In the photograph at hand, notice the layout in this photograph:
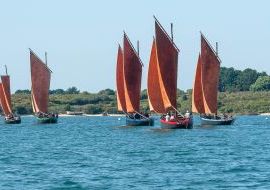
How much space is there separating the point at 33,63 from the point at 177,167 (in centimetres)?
9544

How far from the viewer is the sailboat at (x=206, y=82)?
13438cm

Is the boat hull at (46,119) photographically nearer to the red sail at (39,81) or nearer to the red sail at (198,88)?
the red sail at (39,81)

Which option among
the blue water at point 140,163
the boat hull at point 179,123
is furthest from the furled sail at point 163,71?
the blue water at point 140,163

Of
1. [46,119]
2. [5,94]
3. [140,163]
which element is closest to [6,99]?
[5,94]

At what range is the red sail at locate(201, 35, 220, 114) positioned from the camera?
440 ft

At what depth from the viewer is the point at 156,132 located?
390 feet

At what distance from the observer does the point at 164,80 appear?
11975 centimetres

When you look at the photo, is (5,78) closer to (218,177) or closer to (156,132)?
(156,132)

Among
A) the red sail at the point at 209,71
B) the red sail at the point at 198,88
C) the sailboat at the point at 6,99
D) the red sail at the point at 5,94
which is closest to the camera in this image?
the red sail at the point at 209,71

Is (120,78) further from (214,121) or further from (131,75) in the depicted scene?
(214,121)

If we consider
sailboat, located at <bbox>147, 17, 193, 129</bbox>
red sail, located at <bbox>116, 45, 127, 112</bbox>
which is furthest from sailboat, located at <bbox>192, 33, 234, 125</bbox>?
sailboat, located at <bbox>147, 17, 193, 129</bbox>

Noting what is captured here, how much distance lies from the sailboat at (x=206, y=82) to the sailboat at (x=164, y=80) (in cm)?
1191

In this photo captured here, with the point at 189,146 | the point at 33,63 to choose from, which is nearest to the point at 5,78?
the point at 33,63

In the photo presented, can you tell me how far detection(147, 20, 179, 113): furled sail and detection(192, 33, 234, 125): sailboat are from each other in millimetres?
12838
